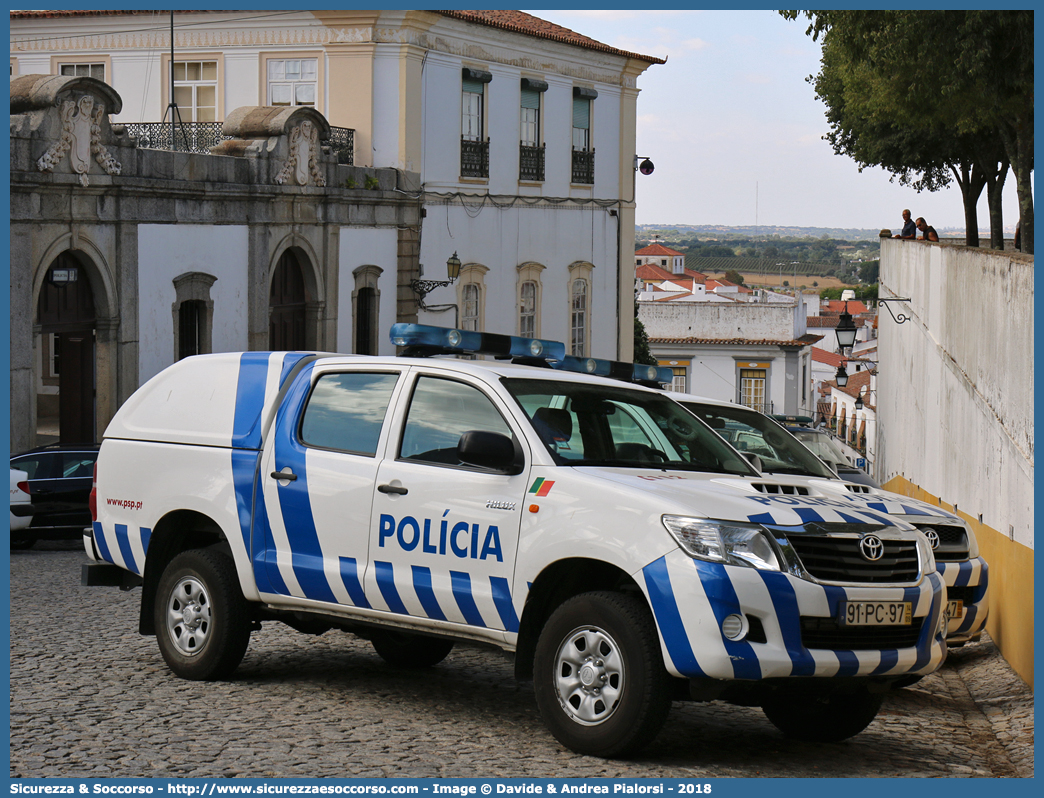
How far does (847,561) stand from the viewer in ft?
20.9

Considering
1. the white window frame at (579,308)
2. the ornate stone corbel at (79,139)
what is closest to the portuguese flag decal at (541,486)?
the ornate stone corbel at (79,139)

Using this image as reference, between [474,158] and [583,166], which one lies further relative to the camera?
[583,166]

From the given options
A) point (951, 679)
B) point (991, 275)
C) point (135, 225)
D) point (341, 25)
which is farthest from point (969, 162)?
point (951, 679)

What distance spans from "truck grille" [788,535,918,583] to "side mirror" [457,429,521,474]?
142 centimetres

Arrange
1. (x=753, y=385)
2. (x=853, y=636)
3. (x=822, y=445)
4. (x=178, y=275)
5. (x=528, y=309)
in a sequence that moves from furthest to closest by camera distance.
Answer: (x=753, y=385) → (x=528, y=309) → (x=178, y=275) → (x=822, y=445) → (x=853, y=636)

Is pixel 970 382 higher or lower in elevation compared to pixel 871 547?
higher

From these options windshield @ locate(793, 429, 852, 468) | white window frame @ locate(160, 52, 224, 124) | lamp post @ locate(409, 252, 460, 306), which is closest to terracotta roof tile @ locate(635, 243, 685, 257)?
lamp post @ locate(409, 252, 460, 306)

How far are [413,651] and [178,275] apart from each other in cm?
1556

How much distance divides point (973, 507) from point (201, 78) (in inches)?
882

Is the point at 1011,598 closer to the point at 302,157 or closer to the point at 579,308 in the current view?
the point at 302,157

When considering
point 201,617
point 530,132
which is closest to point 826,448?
point 201,617

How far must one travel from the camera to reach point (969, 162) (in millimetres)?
35344

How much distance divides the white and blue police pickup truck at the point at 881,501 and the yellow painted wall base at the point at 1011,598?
0.24m

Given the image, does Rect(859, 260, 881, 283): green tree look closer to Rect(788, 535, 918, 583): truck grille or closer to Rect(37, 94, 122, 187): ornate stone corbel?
Rect(37, 94, 122, 187): ornate stone corbel
